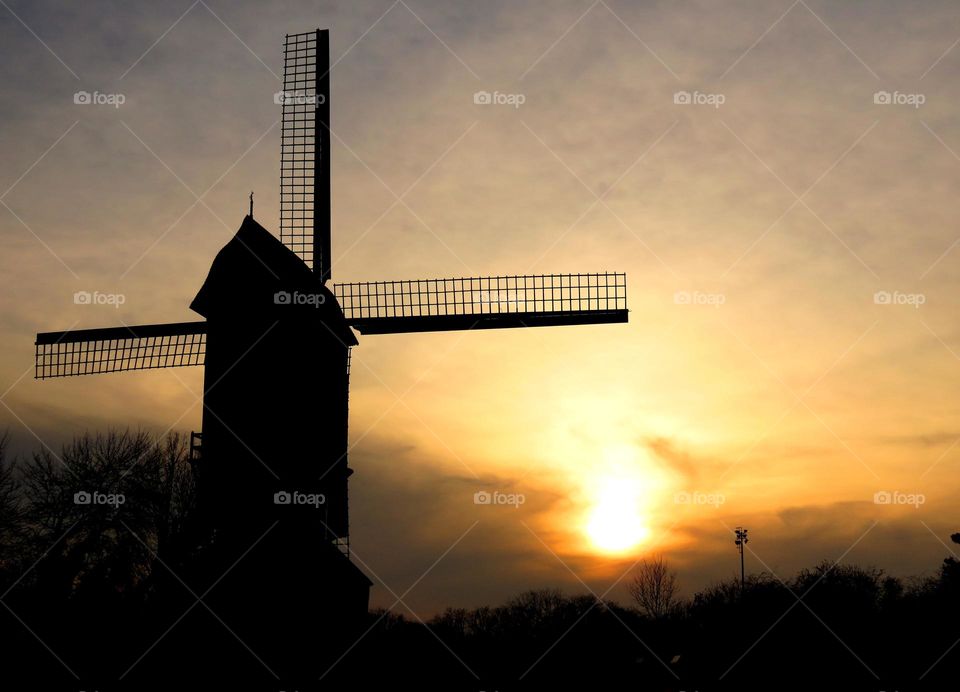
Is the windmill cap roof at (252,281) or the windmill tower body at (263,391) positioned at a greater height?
the windmill cap roof at (252,281)

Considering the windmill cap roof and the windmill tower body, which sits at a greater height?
the windmill cap roof

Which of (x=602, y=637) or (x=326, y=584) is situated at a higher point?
(x=326, y=584)

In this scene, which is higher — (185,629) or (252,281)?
(252,281)

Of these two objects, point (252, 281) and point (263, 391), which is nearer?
point (263, 391)

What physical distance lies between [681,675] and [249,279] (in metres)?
36.7

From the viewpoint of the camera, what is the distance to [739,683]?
45375 mm

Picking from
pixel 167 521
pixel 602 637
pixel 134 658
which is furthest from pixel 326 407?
pixel 602 637

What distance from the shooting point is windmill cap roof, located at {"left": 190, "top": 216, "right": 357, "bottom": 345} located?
30.1 metres

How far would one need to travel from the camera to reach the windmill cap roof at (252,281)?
3014cm

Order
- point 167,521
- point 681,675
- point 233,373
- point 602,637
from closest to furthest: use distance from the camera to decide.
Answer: point 233,373
point 167,521
point 681,675
point 602,637

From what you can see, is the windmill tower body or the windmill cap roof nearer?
the windmill tower body

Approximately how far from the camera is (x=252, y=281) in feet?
99.1

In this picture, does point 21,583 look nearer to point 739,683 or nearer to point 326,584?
point 326,584

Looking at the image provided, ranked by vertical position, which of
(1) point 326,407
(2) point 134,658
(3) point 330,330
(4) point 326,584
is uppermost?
(3) point 330,330
